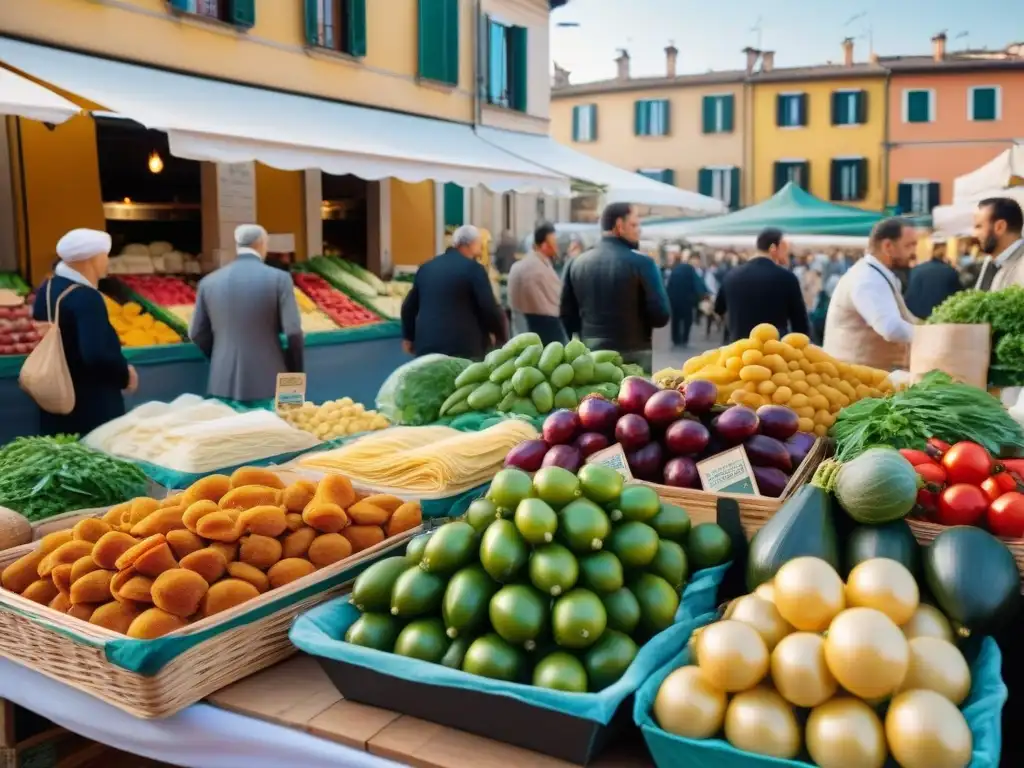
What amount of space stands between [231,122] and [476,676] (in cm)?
689

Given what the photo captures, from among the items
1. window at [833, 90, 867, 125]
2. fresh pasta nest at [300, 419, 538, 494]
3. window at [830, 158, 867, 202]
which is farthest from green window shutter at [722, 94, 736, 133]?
fresh pasta nest at [300, 419, 538, 494]

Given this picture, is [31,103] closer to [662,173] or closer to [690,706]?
[690,706]

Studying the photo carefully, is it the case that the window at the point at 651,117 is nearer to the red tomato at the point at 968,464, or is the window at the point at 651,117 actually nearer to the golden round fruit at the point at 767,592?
the red tomato at the point at 968,464

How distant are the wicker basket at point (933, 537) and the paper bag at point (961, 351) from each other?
6.06ft

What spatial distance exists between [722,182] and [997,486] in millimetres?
32638

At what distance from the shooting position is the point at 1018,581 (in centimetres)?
182

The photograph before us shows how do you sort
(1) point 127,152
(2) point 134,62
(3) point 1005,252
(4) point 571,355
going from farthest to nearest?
(1) point 127,152
(2) point 134,62
(3) point 1005,252
(4) point 571,355

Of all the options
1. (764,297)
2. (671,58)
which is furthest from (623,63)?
(764,297)

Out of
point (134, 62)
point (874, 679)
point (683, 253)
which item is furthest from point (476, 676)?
point (683, 253)

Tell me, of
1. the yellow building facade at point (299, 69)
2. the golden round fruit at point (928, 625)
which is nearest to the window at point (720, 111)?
the yellow building facade at point (299, 69)

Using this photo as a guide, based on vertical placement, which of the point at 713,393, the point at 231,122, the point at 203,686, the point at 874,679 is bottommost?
the point at 203,686

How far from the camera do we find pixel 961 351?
3678 mm

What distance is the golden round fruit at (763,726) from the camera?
Answer: 1443mm

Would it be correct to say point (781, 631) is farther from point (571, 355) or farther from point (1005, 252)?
point (1005, 252)
